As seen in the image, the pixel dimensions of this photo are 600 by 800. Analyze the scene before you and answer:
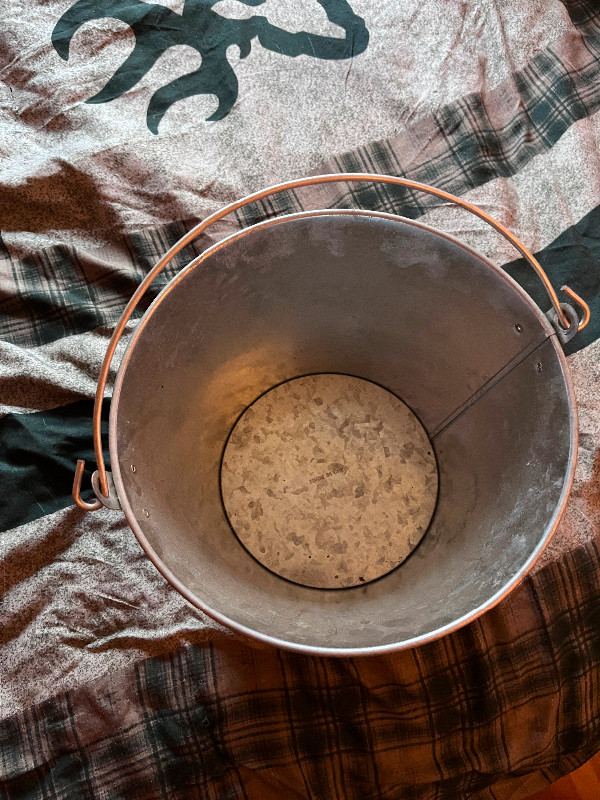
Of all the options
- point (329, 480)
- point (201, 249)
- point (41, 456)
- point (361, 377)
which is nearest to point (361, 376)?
point (361, 377)

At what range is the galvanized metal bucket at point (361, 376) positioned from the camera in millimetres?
604

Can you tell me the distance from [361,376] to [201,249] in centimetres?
29

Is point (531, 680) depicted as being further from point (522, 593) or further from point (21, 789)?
point (21, 789)

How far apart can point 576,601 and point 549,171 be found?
0.60m

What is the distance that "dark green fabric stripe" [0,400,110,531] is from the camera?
29.9 inches

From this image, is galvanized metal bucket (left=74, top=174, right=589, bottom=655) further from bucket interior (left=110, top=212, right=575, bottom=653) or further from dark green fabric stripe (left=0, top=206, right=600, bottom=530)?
dark green fabric stripe (left=0, top=206, right=600, bottom=530)

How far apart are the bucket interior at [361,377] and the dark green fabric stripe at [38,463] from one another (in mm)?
143

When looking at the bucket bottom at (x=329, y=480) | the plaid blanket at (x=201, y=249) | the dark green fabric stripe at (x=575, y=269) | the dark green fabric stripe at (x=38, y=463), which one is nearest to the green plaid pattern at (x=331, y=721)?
the plaid blanket at (x=201, y=249)

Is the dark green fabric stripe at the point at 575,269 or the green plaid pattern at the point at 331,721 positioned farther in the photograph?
the dark green fabric stripe at the point at 575,269

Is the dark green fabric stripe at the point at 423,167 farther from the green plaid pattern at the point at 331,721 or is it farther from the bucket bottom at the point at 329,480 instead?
the green plaid pattern at the point at 331,721

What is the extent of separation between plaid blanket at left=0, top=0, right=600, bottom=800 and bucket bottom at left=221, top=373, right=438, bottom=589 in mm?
114

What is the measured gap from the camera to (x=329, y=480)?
817 mm

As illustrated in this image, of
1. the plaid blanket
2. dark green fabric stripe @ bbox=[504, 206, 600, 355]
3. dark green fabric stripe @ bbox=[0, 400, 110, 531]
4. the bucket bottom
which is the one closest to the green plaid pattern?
the plaid blanket

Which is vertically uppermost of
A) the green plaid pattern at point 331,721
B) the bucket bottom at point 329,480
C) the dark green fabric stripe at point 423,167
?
the dark green fabric stripe at point 423,167
